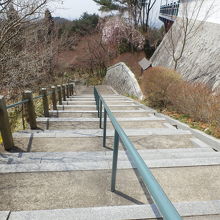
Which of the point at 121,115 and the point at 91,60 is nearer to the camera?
the point at 121,115

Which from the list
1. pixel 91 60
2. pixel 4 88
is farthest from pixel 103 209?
pixel 91 60

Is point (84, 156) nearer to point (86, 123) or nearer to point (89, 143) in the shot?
point (89, 143)

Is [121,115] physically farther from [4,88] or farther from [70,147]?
[4,88]

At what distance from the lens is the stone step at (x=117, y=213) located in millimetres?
1646

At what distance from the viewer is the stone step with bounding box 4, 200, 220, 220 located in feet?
5.40

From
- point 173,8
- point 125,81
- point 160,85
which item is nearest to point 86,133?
point 160,85

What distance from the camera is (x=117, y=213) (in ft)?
5.57

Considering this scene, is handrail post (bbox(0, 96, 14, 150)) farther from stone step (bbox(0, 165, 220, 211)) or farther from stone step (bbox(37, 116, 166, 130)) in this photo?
stone step (bbox(37, 116, 166, 130))

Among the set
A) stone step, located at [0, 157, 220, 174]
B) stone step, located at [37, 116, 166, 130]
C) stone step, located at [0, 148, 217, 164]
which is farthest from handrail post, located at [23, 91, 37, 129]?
stone step, located at [0, 157, 220, 174]

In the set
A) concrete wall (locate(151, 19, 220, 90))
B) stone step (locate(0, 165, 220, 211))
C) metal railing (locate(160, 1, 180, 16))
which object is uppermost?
metal railing (locate(160, 1, 180, 16))

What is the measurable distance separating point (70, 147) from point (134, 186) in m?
1.56

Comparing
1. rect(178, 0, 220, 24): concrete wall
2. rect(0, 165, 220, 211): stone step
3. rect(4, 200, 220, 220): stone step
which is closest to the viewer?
rect(4, 200, 220, 220): stone step

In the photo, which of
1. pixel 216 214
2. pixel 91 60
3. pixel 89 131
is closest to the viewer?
pixel 216 214

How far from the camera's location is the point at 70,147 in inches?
135
